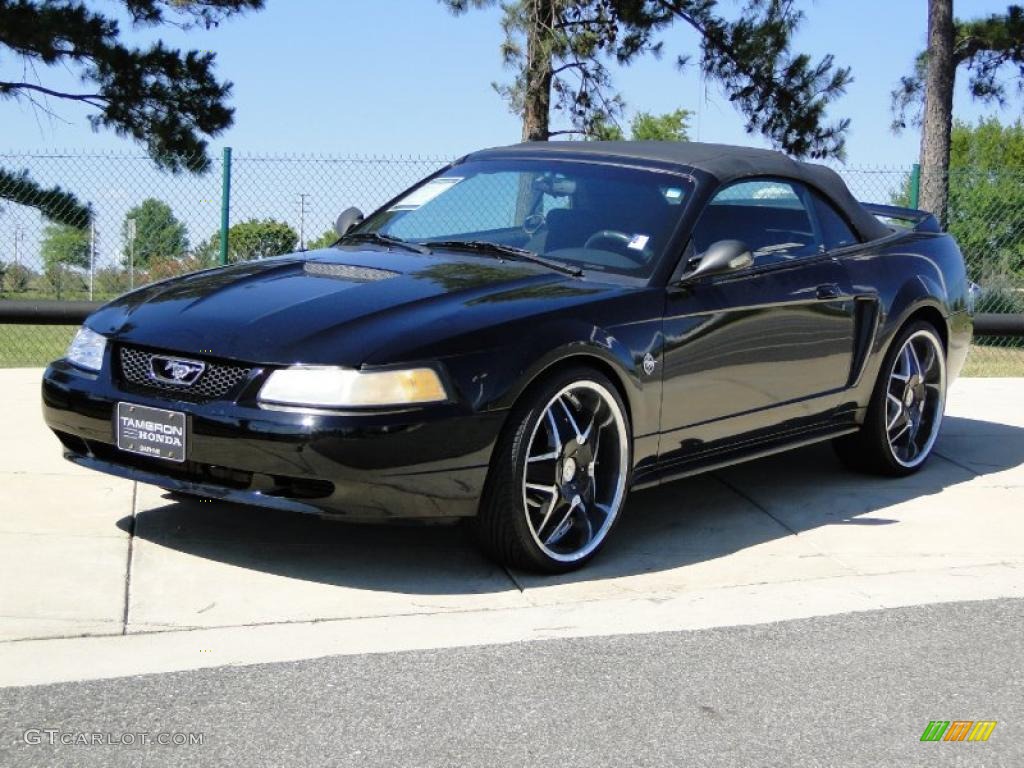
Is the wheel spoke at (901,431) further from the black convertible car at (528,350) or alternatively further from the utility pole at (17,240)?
the utility pole at (17,240)

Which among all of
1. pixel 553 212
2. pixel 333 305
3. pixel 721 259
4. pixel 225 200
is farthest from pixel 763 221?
pixel 225 200

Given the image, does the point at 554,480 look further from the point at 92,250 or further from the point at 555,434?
the point at 92,250

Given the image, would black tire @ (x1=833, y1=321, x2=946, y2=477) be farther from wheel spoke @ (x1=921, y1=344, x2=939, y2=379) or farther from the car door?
the car door

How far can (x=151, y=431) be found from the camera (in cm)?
513

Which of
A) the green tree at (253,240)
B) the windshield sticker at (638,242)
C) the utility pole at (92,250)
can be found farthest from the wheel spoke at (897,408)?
the utility pole at (92,250)

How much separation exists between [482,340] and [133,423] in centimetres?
122

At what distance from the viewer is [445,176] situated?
695 centimetres

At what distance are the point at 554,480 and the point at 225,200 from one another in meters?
6.19

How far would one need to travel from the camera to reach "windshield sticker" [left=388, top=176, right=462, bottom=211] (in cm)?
681

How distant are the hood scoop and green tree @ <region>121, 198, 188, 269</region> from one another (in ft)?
18.7

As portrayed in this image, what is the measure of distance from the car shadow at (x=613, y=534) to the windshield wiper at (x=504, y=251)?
3.61 feet

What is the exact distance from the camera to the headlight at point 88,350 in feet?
17.9

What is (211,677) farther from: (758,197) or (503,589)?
(758,197)

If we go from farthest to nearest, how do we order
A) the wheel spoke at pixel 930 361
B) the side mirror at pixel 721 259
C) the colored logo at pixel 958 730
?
the wheel spoke at pixel 930 361 → the side mirror at pixel 721 259 → the colored logo at pixel 958 730
